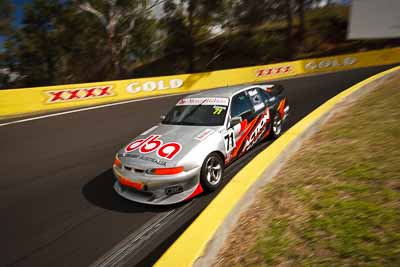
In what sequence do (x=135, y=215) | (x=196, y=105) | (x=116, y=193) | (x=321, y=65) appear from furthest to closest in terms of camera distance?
(x=321, y=65)
(x=196, y=105)
(x=116, y=193)
(x=135, y=215)

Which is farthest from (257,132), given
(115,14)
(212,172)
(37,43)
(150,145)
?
(37,43)

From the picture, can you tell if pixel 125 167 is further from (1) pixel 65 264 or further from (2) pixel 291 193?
(2) pixel 291 193

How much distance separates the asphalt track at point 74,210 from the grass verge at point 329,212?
1.13 meters

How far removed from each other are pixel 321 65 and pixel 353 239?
67.7 feet

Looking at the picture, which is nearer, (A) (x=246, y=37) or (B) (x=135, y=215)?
(B) (x=135, y=215)

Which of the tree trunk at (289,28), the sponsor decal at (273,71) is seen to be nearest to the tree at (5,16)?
the sponsor decal at (273,71)

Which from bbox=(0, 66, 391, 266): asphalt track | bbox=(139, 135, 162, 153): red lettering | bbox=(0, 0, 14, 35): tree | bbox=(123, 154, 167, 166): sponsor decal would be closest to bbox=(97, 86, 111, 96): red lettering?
bbox=(0, 66, 391, 266): asphalt track

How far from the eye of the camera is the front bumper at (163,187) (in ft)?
12.3

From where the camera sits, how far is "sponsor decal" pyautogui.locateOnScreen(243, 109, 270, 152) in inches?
203

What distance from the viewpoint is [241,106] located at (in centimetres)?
514

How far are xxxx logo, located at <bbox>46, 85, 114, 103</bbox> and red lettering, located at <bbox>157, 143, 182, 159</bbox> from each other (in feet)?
33.8

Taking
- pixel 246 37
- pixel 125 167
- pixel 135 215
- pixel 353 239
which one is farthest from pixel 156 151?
pixel 246 37

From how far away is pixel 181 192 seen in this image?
3852 millimetres

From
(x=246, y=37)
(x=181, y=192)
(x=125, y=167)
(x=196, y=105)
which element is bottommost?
(x=181, y=192)
